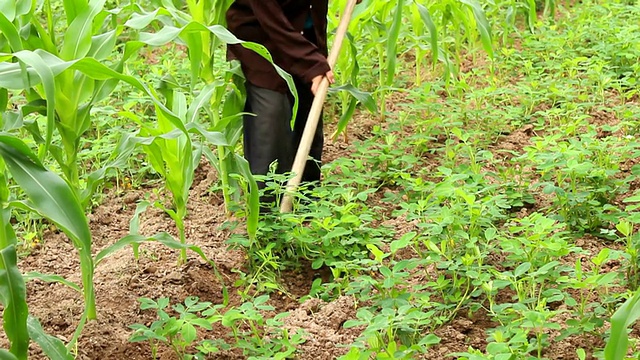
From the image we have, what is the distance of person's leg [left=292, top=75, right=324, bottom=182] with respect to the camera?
154 inches

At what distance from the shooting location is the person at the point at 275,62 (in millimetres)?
3576

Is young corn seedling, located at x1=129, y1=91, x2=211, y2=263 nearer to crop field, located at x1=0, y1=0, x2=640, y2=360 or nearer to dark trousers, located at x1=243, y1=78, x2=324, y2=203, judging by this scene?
crop field, located at x1=0, y1=0, x2=640, y2=360

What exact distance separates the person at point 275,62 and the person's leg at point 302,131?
0.08 m

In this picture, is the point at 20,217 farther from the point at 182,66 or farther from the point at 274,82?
the point at 182,66

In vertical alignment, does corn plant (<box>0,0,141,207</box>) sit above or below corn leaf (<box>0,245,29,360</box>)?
above

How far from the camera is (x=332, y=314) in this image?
2957 mm

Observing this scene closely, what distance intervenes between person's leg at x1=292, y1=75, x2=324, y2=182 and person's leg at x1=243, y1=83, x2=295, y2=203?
0.48ft

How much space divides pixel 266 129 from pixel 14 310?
5.66 feet

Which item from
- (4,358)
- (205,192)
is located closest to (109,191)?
(205,192)

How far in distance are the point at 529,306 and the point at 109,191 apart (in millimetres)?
2341

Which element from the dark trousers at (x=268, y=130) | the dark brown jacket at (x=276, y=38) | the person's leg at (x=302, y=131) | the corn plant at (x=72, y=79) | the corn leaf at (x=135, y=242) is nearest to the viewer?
the corn plant at (x=72, y=79)

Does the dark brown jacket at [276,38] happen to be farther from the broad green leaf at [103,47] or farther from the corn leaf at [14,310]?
the corn leaf at [14,310]

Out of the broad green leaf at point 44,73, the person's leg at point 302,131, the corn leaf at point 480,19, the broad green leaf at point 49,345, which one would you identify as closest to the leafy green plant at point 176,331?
the broad green leaf at point 49,345

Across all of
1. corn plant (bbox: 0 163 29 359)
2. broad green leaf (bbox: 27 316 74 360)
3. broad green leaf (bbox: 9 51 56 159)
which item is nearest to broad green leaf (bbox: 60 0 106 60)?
broad green leaf (bbox: 9 51 56 159)
